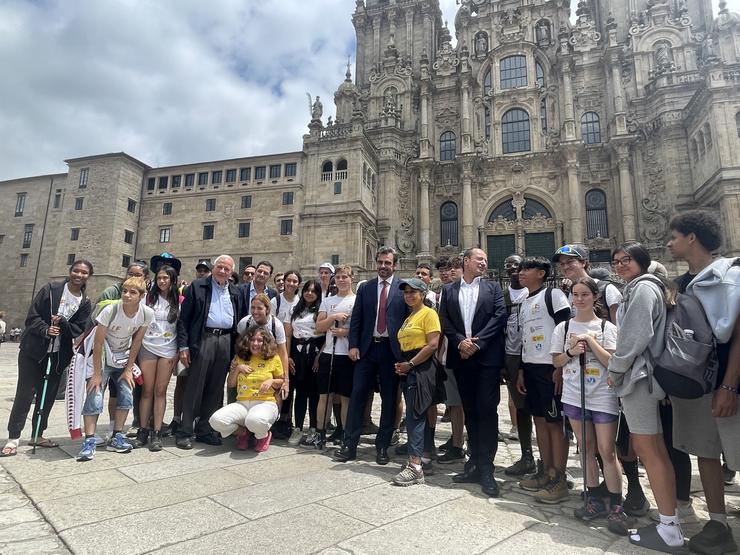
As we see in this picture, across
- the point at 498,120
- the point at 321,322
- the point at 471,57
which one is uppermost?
→ the point at 471,57

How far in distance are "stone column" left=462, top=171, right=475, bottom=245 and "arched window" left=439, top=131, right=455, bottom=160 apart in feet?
11.4

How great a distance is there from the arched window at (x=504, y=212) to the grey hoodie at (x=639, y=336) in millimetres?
30209

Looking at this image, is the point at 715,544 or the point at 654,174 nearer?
the point at 715,544

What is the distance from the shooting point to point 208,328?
19.9 ft

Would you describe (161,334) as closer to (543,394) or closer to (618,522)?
(543,394)

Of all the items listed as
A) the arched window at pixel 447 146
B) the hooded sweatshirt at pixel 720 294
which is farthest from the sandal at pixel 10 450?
the arched window at pixel 447 146

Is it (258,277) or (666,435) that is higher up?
(258,277)

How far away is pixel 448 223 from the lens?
33.8 m

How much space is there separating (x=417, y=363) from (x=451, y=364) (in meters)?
0.51

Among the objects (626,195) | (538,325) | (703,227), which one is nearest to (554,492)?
(538,325)

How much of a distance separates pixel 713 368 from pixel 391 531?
2738 millimetres

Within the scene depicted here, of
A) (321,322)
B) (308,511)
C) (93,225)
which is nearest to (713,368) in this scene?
(308,511)

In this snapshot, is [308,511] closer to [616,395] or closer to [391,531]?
[391,531]

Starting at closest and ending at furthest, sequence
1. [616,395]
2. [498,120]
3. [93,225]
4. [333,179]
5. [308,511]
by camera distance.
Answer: [308,511] → [616,395] → [333,179] → [93,225] → [498,120]
